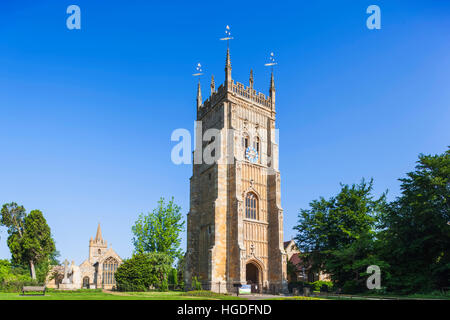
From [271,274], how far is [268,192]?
8975mm

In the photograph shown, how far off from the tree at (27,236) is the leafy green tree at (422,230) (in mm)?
43778

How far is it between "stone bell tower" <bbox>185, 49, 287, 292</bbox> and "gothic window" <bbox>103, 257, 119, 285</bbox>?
42960mm

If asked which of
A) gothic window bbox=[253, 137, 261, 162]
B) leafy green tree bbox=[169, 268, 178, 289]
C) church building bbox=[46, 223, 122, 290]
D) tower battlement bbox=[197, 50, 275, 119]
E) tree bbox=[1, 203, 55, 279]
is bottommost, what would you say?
church building bbox=[46, 223, 122, 290]

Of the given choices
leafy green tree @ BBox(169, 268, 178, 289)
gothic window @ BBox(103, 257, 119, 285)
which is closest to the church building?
gothic window @ BBox(103, 257, 119, 285)

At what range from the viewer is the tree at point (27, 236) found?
165 feet

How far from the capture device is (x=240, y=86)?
44.1 meters

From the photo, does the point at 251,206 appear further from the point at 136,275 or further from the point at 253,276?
the point at 136,275

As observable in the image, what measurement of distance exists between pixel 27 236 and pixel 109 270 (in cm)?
3124

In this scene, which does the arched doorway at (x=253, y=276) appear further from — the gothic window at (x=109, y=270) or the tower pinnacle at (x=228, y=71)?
the gothic window at (x=109, y=270)

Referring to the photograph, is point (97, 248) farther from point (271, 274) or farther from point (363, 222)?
point (363, 222)

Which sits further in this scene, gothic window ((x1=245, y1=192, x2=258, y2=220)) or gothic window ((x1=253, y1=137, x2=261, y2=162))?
gothic window ((x1=253, y1=137, x2=261, y2=162))

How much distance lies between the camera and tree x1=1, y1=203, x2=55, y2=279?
5044 cm

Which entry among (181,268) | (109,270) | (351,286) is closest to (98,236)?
(109,270)

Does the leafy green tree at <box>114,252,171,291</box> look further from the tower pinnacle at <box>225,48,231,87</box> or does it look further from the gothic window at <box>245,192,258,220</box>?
the tower pinnacle at <box>225,48,231,87</box>
